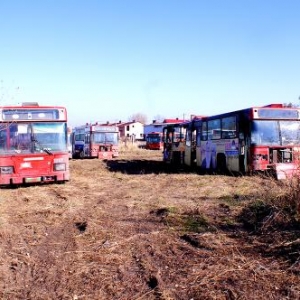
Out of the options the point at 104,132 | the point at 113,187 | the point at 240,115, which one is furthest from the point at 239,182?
the point at 104,132

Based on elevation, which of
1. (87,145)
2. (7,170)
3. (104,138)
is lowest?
(7,170)

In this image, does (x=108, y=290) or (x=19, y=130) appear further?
(x=19, y=130)

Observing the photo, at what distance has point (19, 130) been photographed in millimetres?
14234

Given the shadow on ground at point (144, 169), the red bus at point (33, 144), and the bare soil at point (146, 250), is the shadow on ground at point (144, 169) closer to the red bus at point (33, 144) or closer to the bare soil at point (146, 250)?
the red bus at point (33, 144)

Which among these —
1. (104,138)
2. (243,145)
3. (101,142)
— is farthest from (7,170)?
(104,138)

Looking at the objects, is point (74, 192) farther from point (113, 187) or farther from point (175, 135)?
point (175, 135)

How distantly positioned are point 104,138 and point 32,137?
67.9 ft

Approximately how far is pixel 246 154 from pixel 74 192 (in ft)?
21.5

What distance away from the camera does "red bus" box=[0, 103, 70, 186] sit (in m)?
14.0

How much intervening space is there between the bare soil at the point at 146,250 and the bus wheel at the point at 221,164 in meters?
6.24

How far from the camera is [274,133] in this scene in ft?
52.5

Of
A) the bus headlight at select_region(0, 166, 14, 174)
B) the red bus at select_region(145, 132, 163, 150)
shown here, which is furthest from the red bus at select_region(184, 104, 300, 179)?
the red bus at select_region(145, 132, 163, 150)

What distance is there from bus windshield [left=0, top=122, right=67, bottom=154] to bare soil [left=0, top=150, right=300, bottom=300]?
9.24 feet

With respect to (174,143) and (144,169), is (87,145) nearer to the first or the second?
(174,143)
